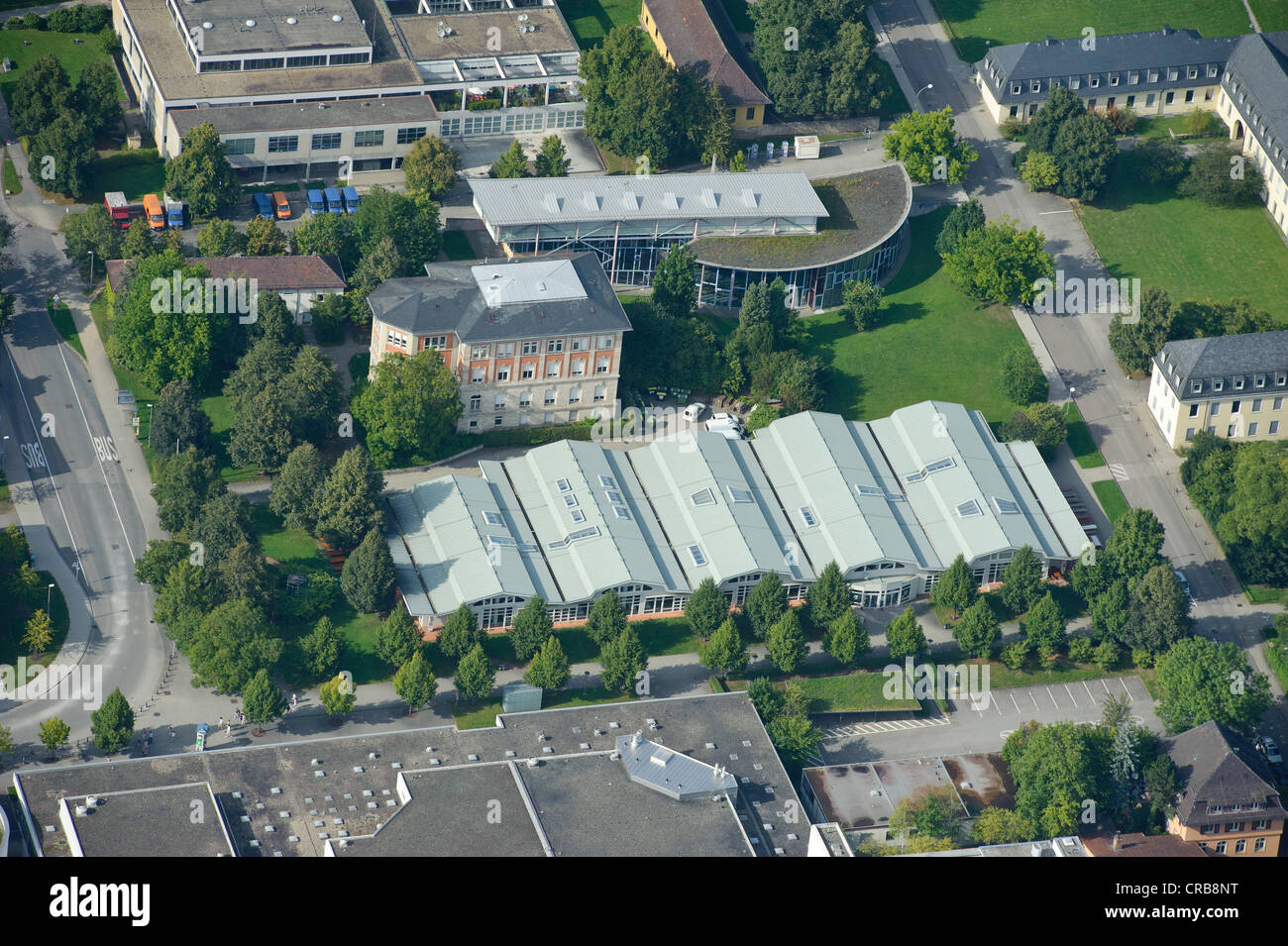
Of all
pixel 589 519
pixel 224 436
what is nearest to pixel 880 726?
pixel 589 519

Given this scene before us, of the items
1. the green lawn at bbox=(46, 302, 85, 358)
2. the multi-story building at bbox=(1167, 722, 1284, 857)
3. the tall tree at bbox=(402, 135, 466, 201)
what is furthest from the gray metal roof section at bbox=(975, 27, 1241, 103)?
the green lawn at bbox=(46, 302, 85, 358)

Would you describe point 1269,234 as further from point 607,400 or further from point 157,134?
point 157,134

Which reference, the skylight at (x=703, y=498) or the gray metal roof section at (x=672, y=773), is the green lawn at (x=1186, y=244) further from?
the gray metal roof section at (x=672, y=773)

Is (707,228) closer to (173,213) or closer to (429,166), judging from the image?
(429,166)

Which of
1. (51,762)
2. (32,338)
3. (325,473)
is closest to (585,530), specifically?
(325,473)

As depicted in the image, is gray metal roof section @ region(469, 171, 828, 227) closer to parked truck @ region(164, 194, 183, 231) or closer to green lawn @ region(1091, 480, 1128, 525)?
parked truck @ region(164, 194, 183, 231)

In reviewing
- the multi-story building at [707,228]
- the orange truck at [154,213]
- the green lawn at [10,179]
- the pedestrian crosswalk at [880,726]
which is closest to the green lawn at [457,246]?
the multi-story building at [707,228]
